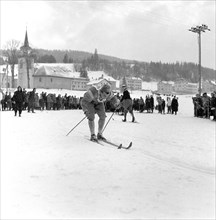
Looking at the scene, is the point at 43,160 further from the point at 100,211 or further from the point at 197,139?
the point at 197,139

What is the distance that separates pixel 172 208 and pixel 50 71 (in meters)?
115

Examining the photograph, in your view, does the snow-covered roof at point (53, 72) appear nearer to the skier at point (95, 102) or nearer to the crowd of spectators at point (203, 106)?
the crowd of spectators at point (203, 106)

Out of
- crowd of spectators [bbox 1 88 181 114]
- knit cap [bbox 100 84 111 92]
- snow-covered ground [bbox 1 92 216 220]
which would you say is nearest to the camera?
snow-covered ground [bbox 1 92 216 220]

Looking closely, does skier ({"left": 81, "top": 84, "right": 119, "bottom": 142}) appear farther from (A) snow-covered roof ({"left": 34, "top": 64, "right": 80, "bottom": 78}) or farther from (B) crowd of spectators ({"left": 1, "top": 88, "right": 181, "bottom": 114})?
(A) snow-covered roof ({"left": 34, "top": 64, "right": 80, "bottom": 78})

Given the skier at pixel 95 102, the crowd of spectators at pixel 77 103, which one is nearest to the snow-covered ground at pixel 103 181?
the skier at pixel 95 102

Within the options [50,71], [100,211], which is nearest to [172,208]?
[100,211]

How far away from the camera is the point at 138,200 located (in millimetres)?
4996

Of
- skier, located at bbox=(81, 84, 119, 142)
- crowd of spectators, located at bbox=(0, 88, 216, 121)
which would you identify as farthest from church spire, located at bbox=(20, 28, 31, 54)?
skier, located at bbox=(81, 84, 119, 142)

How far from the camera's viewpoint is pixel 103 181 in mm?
5770

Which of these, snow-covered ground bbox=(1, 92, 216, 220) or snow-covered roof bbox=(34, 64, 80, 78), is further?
snow-covered roof bbox=(34, 64, 80, 78)

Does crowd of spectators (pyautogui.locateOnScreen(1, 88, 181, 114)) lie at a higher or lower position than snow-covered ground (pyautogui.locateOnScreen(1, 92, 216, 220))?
higher

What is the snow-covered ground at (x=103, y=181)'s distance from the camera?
465cm

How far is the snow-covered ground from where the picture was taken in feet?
15.3

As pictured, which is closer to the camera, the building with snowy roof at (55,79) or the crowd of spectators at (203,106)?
the crowd of spectators at (203,106)
